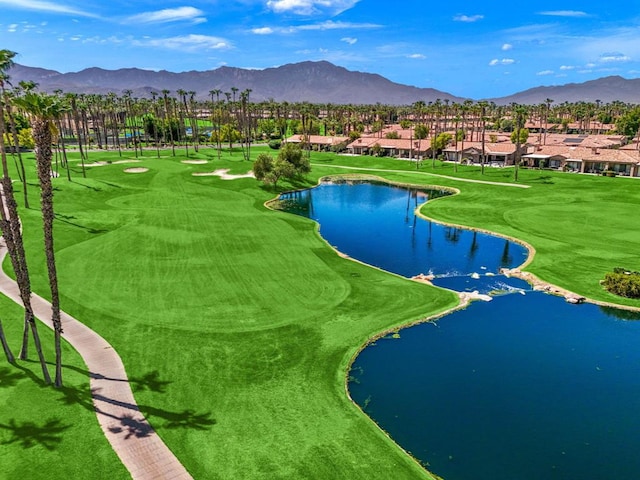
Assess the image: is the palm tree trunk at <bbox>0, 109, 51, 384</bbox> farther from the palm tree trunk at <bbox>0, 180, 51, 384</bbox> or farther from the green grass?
the green grass

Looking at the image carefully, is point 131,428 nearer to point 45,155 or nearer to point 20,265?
point 20,265

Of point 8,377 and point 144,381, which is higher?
point 8,377

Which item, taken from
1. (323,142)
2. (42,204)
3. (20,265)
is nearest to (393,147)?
(323,142)

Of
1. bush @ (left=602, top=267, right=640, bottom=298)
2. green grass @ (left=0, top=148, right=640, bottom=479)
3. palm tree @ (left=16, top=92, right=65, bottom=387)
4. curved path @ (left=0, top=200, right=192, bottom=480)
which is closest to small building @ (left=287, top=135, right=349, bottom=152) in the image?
green grass @ (left=0, top=148, right=640, bottom=479)

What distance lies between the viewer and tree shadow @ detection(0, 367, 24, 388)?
950 inches

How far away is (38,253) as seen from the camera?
4450 cm

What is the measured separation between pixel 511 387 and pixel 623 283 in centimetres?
2086

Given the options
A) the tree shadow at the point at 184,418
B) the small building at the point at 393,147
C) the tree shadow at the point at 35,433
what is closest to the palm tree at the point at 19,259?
the tree shadow at the point at 35,433

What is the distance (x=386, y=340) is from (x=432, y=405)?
7.51m

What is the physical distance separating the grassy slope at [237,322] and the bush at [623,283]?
608 inches

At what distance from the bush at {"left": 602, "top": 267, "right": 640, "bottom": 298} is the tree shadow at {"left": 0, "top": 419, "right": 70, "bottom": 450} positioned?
1739 inches

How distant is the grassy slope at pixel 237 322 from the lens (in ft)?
70.4

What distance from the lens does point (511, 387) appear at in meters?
28.1

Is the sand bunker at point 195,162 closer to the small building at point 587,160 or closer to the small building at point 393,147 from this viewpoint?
the small building at point 393,147
